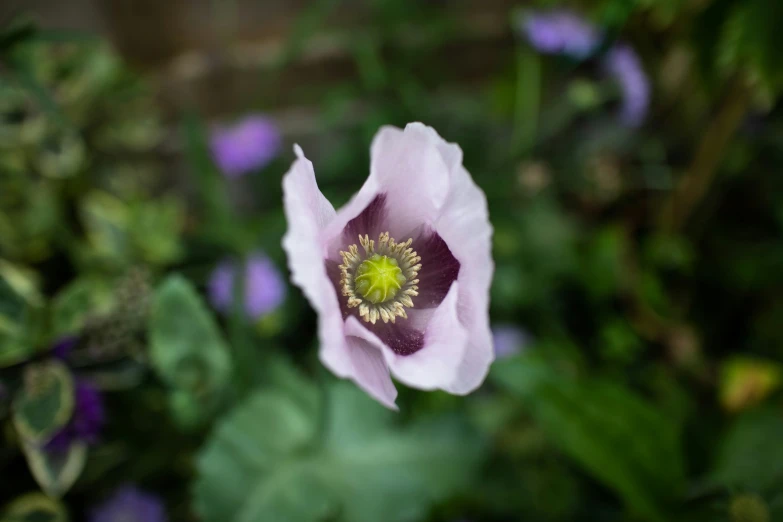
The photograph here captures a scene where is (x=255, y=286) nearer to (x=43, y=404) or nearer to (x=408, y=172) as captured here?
(x=43, y=404)

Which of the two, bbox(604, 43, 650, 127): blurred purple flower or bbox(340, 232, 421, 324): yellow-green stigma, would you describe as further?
bbox(604, 43, 650, 127): blurred purple flower

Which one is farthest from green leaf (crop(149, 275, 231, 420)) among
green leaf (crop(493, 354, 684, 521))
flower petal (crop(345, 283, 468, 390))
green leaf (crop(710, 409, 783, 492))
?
green leaf (crop(710, 409, 783, 492))

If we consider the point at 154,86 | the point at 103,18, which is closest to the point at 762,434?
the point at 154,86

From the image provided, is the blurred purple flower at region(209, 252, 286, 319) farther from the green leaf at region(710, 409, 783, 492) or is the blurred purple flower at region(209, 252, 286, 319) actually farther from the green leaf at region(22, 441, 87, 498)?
Result: the green leaf at region(710, 409, 783, 492)

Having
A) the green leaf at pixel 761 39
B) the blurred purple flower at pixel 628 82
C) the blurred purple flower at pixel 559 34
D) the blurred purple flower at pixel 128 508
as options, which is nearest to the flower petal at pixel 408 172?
the blurred purple flower at pixel 128 508

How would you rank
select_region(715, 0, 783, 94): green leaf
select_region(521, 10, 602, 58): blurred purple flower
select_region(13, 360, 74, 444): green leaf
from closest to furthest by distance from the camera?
1. select_region(13, 360, 74, 444): green leaf
2. select_region(715, 0, 783, 94): green leaf
3. select_region(521, 10, 602, 58): blurred purple flower
